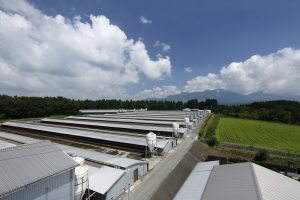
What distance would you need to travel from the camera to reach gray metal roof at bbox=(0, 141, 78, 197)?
1475 cm

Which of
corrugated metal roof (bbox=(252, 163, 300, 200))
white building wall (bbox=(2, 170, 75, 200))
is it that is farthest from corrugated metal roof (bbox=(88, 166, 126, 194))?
corrugated metal roof (bbox=(252, 163, 300, 200))

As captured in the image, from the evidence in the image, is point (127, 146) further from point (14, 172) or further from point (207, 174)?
point (14, 172)

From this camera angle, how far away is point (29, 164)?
54.7 ft

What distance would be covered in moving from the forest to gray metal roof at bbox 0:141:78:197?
89917mm

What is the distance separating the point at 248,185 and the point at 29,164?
65.2ft

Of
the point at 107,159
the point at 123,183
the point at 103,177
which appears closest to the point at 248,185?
the point at 123,183

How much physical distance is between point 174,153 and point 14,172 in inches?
1221

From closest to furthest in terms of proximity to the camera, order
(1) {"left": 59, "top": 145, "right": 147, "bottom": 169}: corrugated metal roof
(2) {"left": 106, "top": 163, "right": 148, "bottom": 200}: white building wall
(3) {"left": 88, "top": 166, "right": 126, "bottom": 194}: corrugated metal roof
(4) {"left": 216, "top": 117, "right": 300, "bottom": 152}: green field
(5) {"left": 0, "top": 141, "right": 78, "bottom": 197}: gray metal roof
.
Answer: (5) {"left": 0, "top": 141, "right": 78, "bottom": 197}: gray metal roof, (3) {"left": 88, "top": 166, "right": 126, "bottom": 194}: corrugated metal roof, (2) {"left": 106, "top": 163, "right": 148, "bottom": 200}: white building wall, (1) {"left": 59, "top": 145, "right": 147, "bottom": 169}: corrugated metal roof, (4) {"left": 216, "top": 117, "right": 300, "bottom": 152}: green field

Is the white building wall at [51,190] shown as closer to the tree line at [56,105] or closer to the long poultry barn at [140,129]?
the long poultry barn at [140,129]

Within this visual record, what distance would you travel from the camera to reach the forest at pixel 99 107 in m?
95.7

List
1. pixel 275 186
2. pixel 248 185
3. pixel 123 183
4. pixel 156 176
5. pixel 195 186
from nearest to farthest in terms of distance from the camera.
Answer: pixel 248 185 → pixel 275 186 → pixel 195 186 → pixel 123 183 → pixel 156 176

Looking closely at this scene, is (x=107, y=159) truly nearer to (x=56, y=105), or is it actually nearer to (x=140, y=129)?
(x=140, y=129)

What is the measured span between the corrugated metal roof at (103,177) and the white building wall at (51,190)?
3.20 m

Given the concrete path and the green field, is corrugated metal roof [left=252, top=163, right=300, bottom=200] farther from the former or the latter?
the green field
